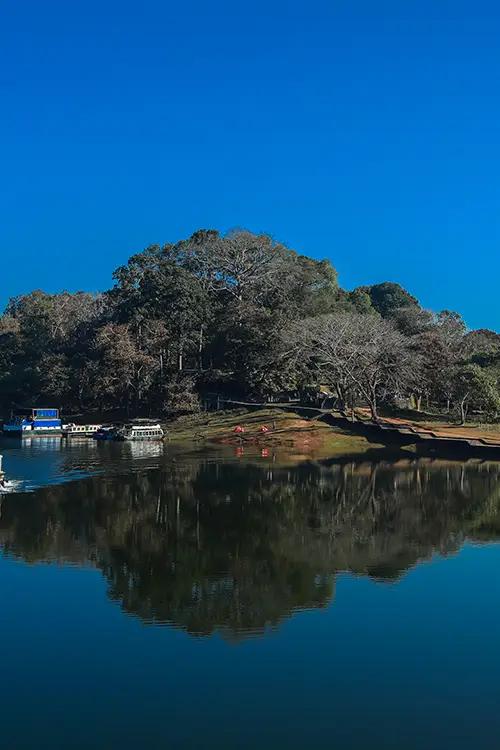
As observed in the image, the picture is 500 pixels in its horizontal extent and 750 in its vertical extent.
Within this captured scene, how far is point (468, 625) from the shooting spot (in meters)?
15.5

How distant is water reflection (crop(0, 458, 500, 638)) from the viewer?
1741 cm

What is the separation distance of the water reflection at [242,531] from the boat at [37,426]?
33.7 metres

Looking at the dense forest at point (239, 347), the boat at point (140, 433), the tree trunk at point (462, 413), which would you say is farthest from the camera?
the boat at point (140, 433)

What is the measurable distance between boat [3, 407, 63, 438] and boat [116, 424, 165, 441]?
10013 millimetres

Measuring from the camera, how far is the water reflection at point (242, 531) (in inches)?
685

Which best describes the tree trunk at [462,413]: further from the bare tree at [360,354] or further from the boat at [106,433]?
the boat at [106,433]

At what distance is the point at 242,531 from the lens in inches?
977

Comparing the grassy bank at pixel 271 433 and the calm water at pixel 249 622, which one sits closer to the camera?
the calm water at pixel 249 622

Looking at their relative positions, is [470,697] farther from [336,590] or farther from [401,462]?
[401,462]

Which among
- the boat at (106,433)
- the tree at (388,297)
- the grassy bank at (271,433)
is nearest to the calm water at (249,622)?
the grassy bank at (271,433)

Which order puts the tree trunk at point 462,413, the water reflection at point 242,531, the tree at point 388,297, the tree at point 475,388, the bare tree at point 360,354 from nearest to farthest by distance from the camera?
1. the water reflection at point 242,531
2. the tree at point 475,388
3. the tree trunk at point 462,413
4. the bare tree at point 360,354
5. the tree at point 388,297

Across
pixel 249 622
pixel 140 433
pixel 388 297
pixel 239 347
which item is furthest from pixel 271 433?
pixel 388 297

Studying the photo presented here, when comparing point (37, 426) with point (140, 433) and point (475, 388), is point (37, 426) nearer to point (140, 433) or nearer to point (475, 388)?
point (140, 433)

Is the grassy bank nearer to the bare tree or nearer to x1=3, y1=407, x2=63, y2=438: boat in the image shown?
the bare tree
